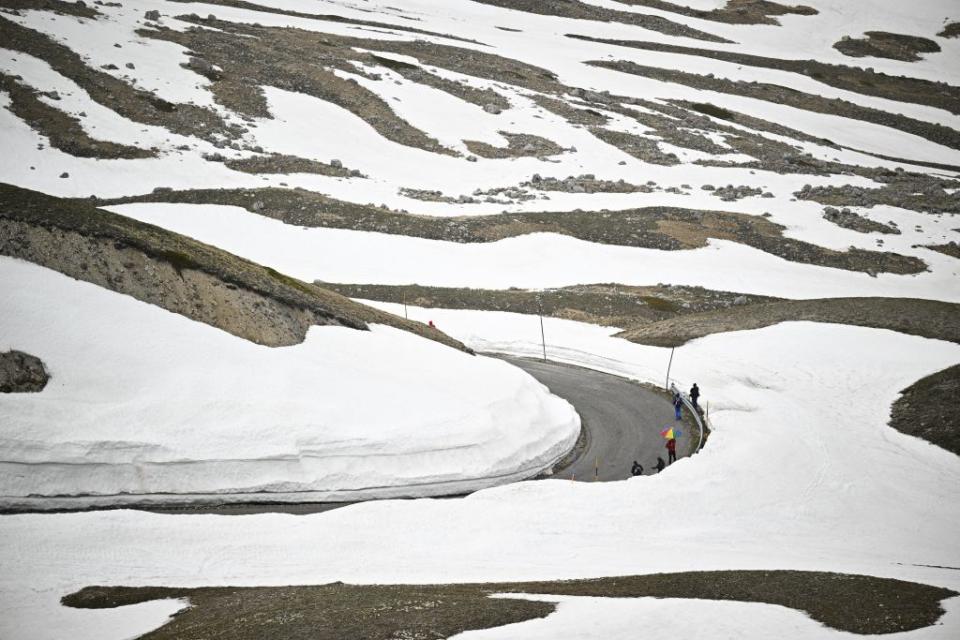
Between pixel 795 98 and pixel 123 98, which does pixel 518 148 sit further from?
pixel 795 98

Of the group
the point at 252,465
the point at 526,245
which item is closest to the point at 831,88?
the point at 526,245

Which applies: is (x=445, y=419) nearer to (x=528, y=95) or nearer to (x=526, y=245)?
(x=526, y=245)

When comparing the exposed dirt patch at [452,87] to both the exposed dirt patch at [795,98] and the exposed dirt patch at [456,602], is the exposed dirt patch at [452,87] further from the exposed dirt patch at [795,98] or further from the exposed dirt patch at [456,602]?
the exposed dirt patch at [456,602]

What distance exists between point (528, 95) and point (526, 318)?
2071 inches

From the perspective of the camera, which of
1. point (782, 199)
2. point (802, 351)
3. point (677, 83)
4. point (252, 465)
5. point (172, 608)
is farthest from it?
point (677, 83)

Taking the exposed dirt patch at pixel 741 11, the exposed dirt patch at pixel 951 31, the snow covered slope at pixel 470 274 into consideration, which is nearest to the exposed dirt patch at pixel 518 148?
the snow covered slope at pixel 470 274

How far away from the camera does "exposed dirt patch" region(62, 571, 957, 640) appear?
644 inches

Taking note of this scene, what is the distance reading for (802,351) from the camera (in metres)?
43.3

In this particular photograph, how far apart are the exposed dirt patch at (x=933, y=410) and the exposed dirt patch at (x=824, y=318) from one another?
7.16 meters

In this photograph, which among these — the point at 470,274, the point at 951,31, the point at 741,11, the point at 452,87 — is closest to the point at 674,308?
the point at 470,274

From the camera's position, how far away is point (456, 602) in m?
18.3

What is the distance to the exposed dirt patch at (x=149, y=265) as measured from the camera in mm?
30641

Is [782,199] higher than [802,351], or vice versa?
[782,199]

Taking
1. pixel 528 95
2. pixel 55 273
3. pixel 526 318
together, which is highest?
pixel 528 95
